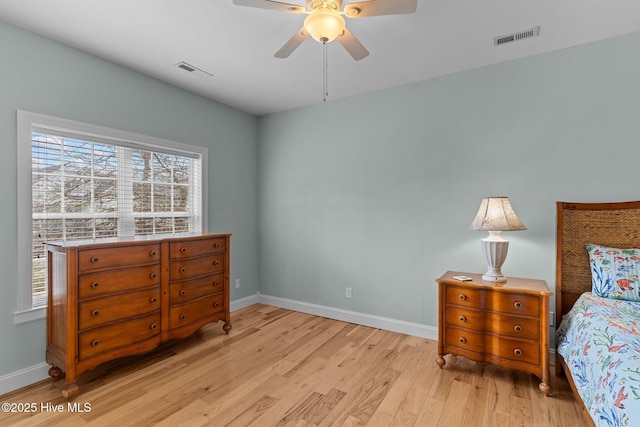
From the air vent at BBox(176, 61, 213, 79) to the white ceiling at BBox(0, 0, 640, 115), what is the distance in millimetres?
58

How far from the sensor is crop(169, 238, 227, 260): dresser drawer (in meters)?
2.75

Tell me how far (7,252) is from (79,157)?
2.87ft

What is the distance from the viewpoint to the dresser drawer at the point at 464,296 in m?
2.39

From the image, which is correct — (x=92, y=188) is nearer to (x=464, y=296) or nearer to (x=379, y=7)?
(x=379, y=7)

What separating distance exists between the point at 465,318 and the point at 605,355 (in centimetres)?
95

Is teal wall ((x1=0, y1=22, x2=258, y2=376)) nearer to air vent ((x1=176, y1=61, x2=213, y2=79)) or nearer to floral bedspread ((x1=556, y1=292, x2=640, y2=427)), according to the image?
air vent ((x1=176, y1=61, x2=213, y2=79))

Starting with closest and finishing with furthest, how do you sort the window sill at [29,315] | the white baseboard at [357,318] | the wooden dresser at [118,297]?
the wooden dresser at [118,297] < the window sill at [29,315] < the white baseboard at [357,318]

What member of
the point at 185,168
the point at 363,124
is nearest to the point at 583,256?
the point at 363,124

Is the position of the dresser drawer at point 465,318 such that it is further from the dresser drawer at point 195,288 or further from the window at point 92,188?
the window at point 92,188

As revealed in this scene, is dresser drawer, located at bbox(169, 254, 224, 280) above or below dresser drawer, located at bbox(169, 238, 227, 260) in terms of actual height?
below

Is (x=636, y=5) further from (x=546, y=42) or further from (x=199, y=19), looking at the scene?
(x=199, y=19)

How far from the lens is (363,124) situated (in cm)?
350

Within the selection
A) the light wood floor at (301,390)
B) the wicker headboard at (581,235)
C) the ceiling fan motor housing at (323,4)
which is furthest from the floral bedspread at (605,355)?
the ceiling fan motor housing at (323,4)

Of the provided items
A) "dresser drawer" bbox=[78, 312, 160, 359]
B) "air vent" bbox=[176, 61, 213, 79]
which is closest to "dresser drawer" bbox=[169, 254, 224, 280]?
"dresser drawer" bbox=[78, 312, 160, 359]
